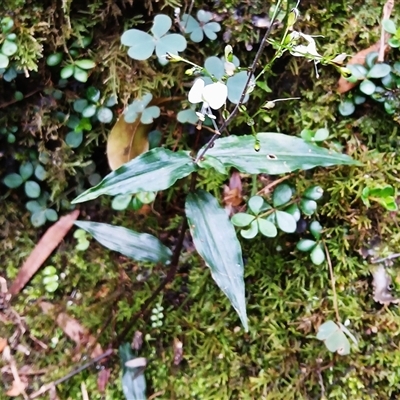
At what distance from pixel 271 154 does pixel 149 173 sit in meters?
0.26

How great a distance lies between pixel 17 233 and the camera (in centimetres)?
140

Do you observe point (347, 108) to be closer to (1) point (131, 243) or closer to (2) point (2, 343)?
(1) point (131, 243)

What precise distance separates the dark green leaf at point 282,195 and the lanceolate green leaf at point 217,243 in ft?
0.76

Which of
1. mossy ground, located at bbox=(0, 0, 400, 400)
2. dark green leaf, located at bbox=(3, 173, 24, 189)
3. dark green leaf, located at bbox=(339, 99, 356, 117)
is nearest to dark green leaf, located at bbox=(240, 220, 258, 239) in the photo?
mossy ground, located at bbox=(0, 0, 400, 400)

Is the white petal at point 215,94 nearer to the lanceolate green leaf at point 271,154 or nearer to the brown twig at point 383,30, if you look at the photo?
the lanceolate green leaf at point 271,154

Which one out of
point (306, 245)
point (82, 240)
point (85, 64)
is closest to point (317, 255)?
point (306, 245)

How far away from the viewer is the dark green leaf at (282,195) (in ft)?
3.76

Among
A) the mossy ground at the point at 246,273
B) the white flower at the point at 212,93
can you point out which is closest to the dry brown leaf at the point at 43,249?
the mossy ground at the point at 246,273

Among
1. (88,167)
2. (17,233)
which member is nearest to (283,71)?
(88,167)

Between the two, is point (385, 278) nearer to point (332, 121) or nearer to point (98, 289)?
point (332, 121)

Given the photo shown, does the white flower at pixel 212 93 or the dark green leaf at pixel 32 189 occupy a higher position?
the white flower at pixel 212 93

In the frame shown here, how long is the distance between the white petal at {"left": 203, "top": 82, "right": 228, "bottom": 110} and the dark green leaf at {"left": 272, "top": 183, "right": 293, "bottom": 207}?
0.43m

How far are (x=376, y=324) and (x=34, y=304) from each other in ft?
3.14

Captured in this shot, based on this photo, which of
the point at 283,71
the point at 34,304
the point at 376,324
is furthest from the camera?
the point at 34,304
